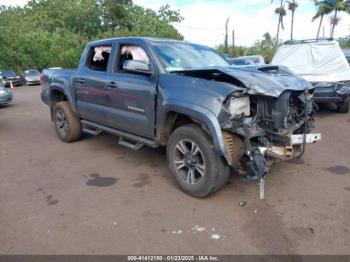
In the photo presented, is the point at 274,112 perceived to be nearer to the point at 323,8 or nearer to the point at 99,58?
the point at 99,58

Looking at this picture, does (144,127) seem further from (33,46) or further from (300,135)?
(33,46)

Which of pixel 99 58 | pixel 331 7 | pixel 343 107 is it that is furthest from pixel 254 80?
pixel 331 7

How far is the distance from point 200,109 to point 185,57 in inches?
55.2

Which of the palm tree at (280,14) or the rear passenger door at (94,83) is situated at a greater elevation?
the palm tree at (280,14)

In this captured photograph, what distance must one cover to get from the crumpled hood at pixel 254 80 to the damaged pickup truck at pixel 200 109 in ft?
0.04

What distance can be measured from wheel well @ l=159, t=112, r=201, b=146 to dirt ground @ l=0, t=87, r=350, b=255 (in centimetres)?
64

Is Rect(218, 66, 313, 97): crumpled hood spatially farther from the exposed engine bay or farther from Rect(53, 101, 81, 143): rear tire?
Rect(53, 101, 81, 143): rear tire

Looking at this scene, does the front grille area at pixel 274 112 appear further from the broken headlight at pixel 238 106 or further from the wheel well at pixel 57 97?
the wheel well at pixel 57 97

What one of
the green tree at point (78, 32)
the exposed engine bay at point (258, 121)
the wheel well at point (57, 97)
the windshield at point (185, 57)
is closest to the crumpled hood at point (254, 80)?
the exposed engine bay at point (258, 121)

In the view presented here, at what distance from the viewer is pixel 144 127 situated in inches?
180

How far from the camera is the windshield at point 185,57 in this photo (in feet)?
14.7

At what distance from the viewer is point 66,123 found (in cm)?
655

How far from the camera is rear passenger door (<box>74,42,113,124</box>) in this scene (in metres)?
5.30

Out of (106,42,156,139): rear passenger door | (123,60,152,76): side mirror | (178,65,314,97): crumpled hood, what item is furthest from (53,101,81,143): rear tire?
(178,65,314,97): crumpled hood
